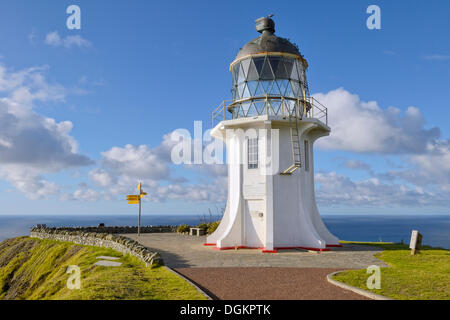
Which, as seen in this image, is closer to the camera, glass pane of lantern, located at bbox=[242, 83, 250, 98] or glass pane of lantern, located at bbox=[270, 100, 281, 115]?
glass pane of lantern, located at bbox=[270, 100, 281, 115]

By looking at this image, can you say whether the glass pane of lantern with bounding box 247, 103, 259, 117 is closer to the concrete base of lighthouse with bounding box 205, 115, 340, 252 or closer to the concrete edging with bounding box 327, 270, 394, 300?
the concrete base of lighthouse with bounding box 205, 115, 340, 252

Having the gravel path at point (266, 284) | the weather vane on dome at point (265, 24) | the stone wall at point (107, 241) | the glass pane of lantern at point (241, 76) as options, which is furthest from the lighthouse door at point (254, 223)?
the weather vane on dome at point (265, 24)

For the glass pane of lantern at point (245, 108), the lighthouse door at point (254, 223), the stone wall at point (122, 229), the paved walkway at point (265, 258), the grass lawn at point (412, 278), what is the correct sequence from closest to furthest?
1. the grass lawn at point (412, 278)
2. the paved walkway at point (265, 258)
3. the lighthouse door at point (254, 223)
4. the glass pane of lantern at point (245, 108)
5. the stone wall at point (122, 229)

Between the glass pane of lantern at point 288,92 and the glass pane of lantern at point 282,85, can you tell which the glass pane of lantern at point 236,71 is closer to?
the glass pane of lantern at point 282,85

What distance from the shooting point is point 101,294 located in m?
8.73

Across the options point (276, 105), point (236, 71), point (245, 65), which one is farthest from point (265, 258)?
point (236, 71)

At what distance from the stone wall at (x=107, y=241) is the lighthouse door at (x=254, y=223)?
208 inches

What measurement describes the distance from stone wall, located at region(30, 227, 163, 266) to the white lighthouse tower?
4664 mm

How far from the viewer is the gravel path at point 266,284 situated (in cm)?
854

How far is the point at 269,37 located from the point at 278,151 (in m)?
6.37

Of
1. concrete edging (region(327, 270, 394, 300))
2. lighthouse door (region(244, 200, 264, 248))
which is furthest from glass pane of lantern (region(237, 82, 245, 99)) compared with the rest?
concrete edging (region(327, 270, 394, 300))

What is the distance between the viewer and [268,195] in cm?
1822

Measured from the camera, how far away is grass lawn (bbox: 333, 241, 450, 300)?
8680mm
